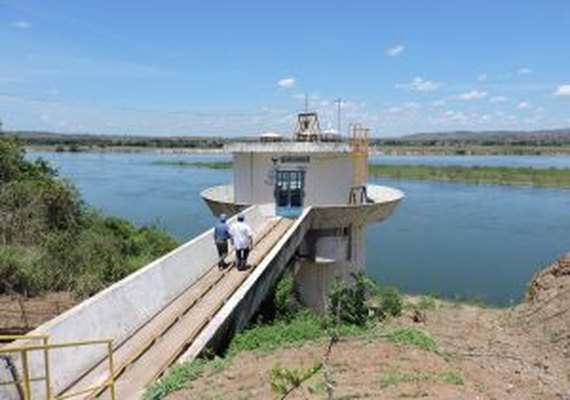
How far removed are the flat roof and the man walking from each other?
7246 millimetres

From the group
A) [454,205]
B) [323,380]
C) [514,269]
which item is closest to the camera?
[323,380]

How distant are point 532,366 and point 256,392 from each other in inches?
219

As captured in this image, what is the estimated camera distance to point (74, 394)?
8555 mm

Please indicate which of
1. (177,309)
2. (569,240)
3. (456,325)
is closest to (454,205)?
(569,240)

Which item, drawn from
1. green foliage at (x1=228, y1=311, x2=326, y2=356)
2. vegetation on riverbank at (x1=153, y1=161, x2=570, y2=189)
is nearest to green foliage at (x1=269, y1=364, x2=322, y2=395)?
green foliage at (x1=228, y1=311, x2=326, y2=356)

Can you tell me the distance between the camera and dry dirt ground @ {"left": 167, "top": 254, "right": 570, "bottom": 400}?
8.45 meters

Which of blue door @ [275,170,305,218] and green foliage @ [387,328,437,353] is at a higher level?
blue door @ [275,170,305,218]

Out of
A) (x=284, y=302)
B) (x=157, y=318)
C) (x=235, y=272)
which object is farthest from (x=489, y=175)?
(x=157, y=318)

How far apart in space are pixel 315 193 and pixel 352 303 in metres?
7.83

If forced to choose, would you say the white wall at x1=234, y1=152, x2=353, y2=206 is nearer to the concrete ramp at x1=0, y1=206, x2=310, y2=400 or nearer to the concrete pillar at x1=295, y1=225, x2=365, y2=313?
the concrete pillar at x1=295, y1=225, x2=365, y2=313

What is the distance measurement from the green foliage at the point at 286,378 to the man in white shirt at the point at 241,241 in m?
5.94

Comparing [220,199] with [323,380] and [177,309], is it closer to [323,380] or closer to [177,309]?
[177,309]

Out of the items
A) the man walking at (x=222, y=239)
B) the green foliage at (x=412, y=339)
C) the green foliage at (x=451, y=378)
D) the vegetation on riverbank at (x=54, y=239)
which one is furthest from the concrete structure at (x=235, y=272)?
the vegetation on riverbank at (x=54, y=239)

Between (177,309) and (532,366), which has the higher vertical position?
(177,309)
